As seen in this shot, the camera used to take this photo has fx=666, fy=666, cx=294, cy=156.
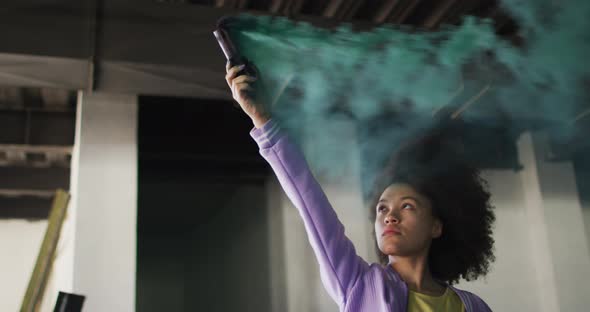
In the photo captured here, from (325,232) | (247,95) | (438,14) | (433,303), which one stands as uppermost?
(438,14)

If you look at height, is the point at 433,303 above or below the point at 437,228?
A: below

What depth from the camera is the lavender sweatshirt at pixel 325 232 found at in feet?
4.40

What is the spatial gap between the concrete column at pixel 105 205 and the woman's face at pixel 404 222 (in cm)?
325

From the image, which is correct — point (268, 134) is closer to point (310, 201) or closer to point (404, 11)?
point (310, 201)

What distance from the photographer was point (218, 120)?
6133 mm

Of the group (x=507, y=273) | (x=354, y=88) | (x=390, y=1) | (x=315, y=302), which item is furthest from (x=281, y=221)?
(x=354, y=88)

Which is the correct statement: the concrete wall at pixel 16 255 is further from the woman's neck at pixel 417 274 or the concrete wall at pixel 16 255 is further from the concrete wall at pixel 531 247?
the woman's neck at pixel 417 274

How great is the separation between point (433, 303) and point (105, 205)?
349 cm

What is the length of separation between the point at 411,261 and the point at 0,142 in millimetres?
4762

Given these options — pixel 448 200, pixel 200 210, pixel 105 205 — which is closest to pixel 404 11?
pixel 105 205

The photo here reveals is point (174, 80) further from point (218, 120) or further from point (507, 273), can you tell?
point (507, 273)

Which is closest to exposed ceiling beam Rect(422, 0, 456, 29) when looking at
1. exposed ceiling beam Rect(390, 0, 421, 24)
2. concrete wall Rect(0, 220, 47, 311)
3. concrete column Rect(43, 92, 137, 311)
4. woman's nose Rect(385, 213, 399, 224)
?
exposed ceiling beam Rect(390, 0, 421, 24)

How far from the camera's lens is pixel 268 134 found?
53.4 inches

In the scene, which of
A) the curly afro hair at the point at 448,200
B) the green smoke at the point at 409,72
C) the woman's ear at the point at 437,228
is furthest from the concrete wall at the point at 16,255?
the woman's ear at the point at 437,228
